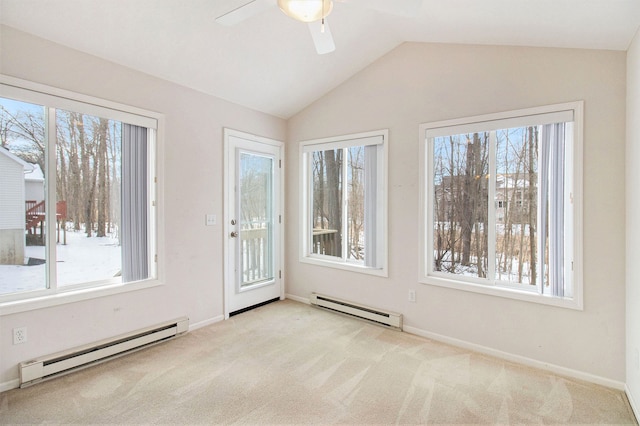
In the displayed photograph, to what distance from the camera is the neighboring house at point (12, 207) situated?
212cm

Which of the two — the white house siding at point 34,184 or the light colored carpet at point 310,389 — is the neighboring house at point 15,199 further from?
the light colored carpet at point 310,389

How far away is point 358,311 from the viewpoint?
3.42m

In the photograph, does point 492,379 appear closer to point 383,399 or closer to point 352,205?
point 383,399

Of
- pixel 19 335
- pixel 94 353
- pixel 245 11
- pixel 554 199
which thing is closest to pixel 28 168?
pixel 19 335

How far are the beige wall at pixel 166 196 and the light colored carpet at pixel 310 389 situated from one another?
315 mm

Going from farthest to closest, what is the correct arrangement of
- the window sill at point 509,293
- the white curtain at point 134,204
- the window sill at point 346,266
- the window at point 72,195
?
the window sill at point 346,266 < the white curtain at point 134,204 < the window sill at point 509,293 < the window at point 72,195

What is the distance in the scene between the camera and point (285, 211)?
4.17m

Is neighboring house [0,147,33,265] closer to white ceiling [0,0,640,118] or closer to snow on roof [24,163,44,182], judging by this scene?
snow on roof [24,163,44,182]

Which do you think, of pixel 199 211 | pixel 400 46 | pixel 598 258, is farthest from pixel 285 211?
pixel 598 258

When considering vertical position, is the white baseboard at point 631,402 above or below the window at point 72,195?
below

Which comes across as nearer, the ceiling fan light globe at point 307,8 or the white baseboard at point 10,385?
the ceiling fan light globe at point 307,8

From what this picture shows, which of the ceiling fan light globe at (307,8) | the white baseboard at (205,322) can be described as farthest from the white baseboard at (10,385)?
the ceiling fan light globe at (307,8)

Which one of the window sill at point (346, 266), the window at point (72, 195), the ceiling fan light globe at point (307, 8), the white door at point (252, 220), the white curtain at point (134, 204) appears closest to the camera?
the ceiling fan light globe at point (307, 8)

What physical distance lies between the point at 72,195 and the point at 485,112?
3590 mm
